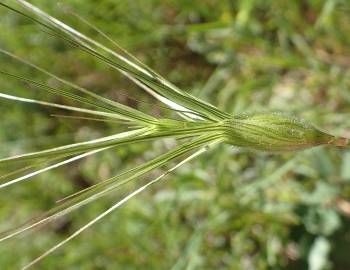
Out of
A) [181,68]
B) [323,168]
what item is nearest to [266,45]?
[181,68]

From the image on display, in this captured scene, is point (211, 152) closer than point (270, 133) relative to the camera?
No

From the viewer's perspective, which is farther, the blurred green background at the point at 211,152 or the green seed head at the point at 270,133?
the blurred green background at the point at 211,152

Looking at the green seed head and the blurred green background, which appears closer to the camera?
the green seed head

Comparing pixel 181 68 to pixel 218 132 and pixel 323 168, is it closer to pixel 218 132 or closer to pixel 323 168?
pixel 323 168
